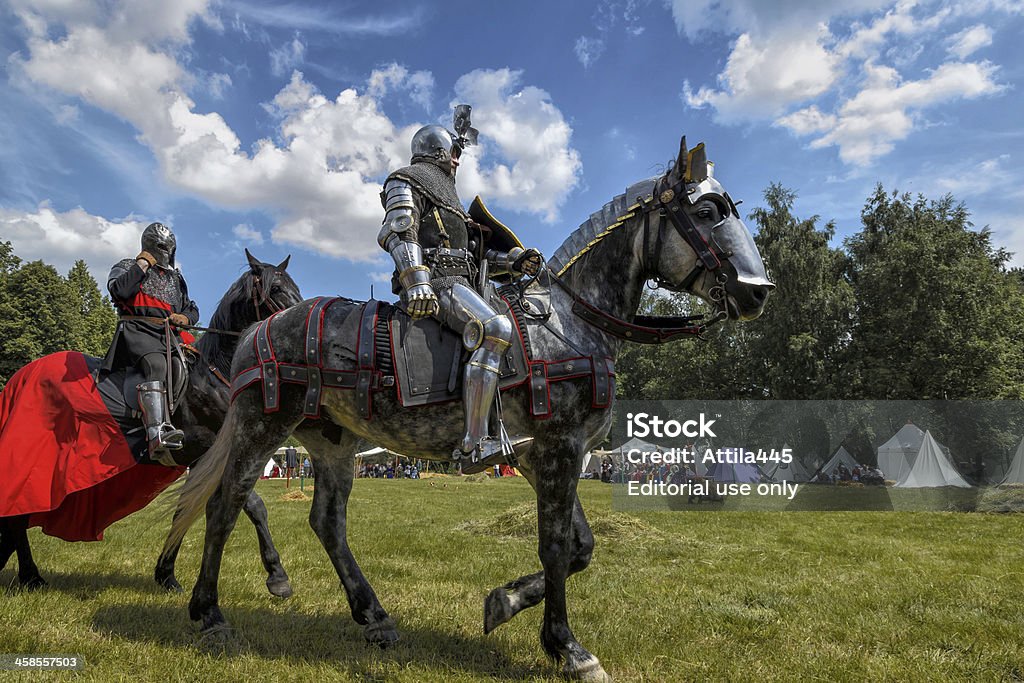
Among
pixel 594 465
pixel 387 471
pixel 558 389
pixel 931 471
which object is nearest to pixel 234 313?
pixel 558 389

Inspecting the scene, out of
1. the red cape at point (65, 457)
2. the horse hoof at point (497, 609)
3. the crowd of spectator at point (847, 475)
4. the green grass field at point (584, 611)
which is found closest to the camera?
the green grass field at point (584, 611)

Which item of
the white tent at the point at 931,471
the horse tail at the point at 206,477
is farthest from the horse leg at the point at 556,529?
the white tent at the point at 931,471

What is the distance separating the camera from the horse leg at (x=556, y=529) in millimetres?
4262

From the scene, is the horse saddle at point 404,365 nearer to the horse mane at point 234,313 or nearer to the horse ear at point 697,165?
the horse ear at point 697,165

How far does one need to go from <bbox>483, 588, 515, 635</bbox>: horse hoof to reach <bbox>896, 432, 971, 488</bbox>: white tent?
66.7ft

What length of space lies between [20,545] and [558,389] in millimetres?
5775

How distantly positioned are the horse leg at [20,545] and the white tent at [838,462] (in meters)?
22.4

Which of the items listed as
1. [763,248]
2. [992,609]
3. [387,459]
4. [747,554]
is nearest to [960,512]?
[747,554]

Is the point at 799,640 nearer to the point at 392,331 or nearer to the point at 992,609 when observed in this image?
the point at 992,609

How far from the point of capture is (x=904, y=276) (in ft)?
96.2

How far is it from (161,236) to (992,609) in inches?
344

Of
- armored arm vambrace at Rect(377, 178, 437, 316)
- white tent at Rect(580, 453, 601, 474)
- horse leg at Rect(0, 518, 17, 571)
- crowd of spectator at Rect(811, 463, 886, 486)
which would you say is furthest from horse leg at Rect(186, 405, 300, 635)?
white tent at Rect(580, 453, 601, 474)

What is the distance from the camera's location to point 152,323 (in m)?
6.48

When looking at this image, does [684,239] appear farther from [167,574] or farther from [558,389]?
[167,574]
